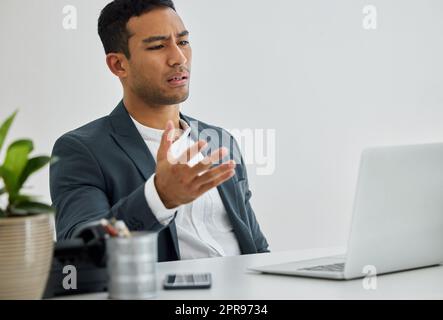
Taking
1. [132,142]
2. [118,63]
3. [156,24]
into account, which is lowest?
[132,142]

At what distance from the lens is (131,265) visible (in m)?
1.18

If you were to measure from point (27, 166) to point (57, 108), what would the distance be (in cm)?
261

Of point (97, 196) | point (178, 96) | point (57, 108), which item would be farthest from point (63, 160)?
point (57, 108)

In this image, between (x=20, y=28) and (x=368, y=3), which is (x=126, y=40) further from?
(x=368, y=3)

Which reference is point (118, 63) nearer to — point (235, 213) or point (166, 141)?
point (235, 213)

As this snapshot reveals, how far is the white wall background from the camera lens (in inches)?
145

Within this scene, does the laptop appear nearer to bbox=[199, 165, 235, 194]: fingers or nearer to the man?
bbox=[199, 165, 235, 194]: fingers

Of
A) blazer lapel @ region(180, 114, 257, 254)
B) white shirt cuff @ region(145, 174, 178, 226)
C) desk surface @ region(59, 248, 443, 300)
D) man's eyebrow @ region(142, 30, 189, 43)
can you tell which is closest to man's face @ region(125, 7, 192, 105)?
man's eyebrow @ region(142, 30, 189, 43)

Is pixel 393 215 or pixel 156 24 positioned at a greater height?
pixel 156 24

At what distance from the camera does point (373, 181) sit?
133 cm

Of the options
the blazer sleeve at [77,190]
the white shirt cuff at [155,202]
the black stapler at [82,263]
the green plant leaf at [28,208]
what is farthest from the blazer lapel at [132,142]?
the green plant leaf at [28,208]

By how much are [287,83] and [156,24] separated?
69.5 inches

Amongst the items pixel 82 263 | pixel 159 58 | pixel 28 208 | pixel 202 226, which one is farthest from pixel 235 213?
pixel 28 208

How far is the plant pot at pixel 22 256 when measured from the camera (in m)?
1.11
